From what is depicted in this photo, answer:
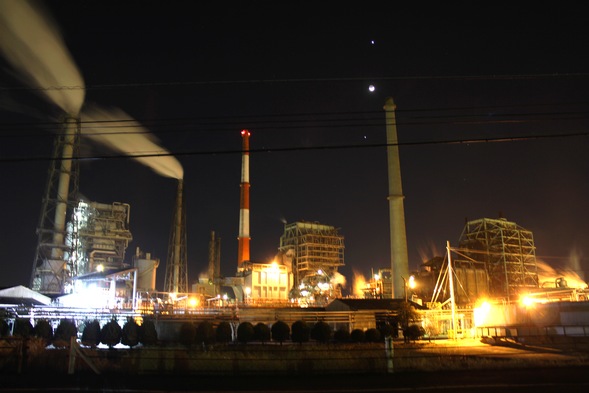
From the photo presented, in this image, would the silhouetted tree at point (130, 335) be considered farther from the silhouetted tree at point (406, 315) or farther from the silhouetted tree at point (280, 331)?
the silhouetted tree at point (406, 315)

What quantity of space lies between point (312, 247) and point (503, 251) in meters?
Answer: 32.2

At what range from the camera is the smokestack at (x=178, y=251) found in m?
75.0

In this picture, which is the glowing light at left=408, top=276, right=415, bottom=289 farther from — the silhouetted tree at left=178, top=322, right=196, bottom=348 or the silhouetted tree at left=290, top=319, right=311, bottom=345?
the silhouetted tree at left=178, top=322, right=196, bottom=348

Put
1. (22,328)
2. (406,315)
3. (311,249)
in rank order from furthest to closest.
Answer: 1. (311,249)
2. (406,315)
3. (22,328)

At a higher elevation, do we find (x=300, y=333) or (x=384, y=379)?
(x=300, y=333)

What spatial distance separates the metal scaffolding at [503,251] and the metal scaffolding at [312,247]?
78.8ft

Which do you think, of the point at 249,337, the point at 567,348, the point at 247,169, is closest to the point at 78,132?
the point at 247,169

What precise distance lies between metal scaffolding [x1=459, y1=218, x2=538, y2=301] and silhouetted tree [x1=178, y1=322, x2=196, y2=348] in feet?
164

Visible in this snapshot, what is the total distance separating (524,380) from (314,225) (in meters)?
75.1

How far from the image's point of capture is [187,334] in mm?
25094

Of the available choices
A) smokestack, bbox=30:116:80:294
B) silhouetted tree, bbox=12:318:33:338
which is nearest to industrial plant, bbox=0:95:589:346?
smokestack, bbox=30:116:80:294

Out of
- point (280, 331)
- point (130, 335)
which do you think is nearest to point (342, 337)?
point (280, 331)

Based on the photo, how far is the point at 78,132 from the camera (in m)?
61.7

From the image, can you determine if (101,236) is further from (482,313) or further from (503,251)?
(503,251)
